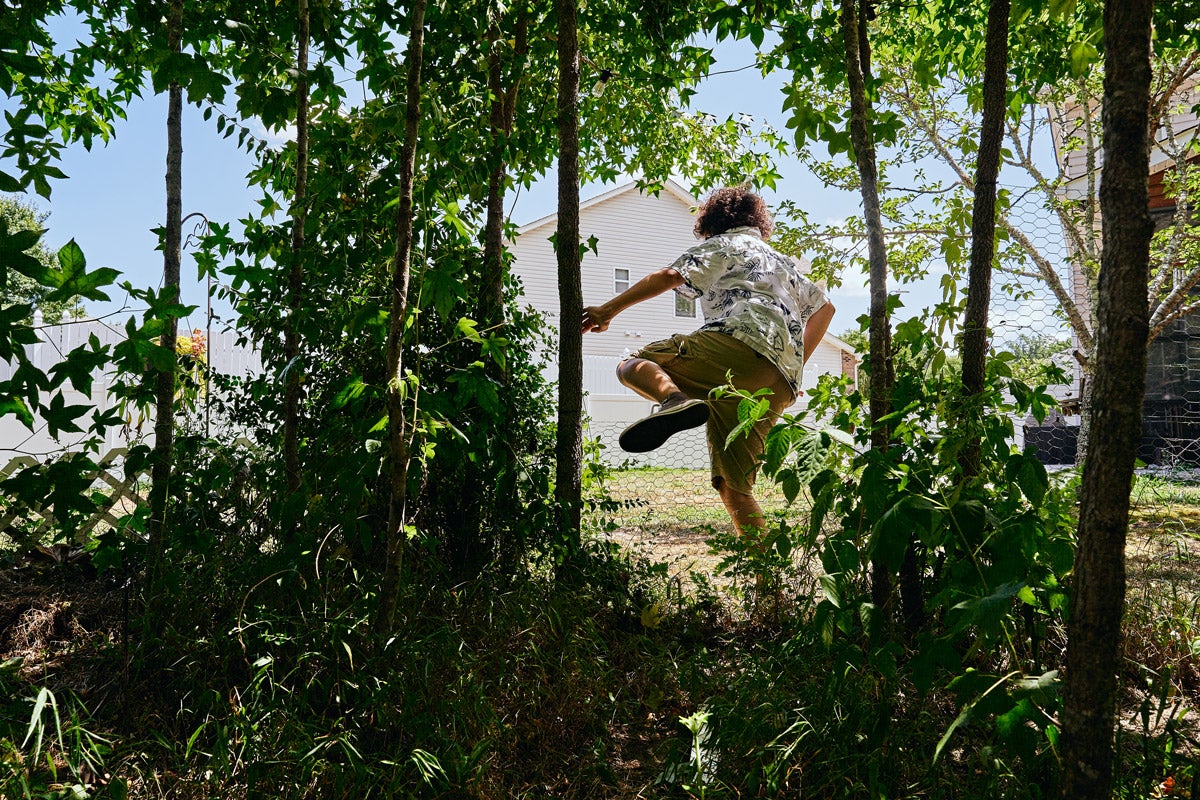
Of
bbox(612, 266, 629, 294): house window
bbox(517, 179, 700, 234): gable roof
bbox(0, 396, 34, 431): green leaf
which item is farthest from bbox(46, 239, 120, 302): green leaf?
bbox(612, 266, 629, 294): house window

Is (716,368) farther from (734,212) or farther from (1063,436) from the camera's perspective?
(1063,436)

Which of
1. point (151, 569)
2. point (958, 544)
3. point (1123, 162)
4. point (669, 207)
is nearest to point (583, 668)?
point (958, 544)

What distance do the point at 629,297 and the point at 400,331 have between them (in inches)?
52.0

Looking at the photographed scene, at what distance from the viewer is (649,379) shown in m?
3.02

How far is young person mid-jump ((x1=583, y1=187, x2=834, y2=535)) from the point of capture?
289 centimetres

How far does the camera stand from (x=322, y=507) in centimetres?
194

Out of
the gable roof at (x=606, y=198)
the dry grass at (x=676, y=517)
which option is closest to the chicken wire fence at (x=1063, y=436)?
the dry grass at (x=676, y=517)

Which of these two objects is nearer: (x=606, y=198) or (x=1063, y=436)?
(x=1063, y=436)

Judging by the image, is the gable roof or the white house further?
the white house

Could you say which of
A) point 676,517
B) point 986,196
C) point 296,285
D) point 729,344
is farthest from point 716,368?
point 676,517

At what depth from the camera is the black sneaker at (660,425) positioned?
280 centimetres

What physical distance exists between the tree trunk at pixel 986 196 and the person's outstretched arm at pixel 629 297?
1.01m

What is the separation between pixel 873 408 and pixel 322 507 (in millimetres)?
1458

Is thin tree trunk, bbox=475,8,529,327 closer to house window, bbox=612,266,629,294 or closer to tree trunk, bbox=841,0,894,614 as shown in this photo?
tree trunk, bbox=841,0,894,614
